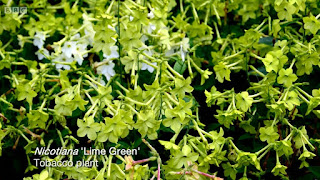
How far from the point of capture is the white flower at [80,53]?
2248mm

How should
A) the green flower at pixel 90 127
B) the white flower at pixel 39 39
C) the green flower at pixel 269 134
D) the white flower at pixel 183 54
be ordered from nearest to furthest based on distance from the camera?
the green flower at pixel 90 127, the green flower at pixel 269 134, the white flower at pixel 183 54, the white flower at pixel 39 39

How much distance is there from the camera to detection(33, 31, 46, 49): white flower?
248 cm

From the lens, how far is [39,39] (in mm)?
2510

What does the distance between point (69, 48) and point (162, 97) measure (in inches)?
26.1

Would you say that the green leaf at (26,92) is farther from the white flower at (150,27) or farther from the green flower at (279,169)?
the green flower at (279,169)

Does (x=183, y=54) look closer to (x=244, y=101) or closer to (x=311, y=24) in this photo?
(x=244, y=101)

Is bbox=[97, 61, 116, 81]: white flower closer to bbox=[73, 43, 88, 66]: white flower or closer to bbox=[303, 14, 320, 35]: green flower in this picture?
bbox=[73, 43, 88, 66]: white flower

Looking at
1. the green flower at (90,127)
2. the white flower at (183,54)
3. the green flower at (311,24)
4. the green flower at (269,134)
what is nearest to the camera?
the green flower at (90,127)

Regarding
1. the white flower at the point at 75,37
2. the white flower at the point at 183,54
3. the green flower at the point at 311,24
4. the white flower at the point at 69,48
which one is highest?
the green flower at the point at 311,24

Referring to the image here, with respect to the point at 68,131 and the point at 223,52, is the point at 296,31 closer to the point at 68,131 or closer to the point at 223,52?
the point at 223,52

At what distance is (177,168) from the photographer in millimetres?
1771

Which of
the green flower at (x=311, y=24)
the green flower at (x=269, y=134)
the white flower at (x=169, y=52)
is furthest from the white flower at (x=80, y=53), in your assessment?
the green flower at (x=311, y=24)

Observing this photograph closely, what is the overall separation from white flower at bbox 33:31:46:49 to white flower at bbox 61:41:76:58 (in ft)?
0.73

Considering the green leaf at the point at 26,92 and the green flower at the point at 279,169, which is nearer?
the green flower at the point at 279,169
